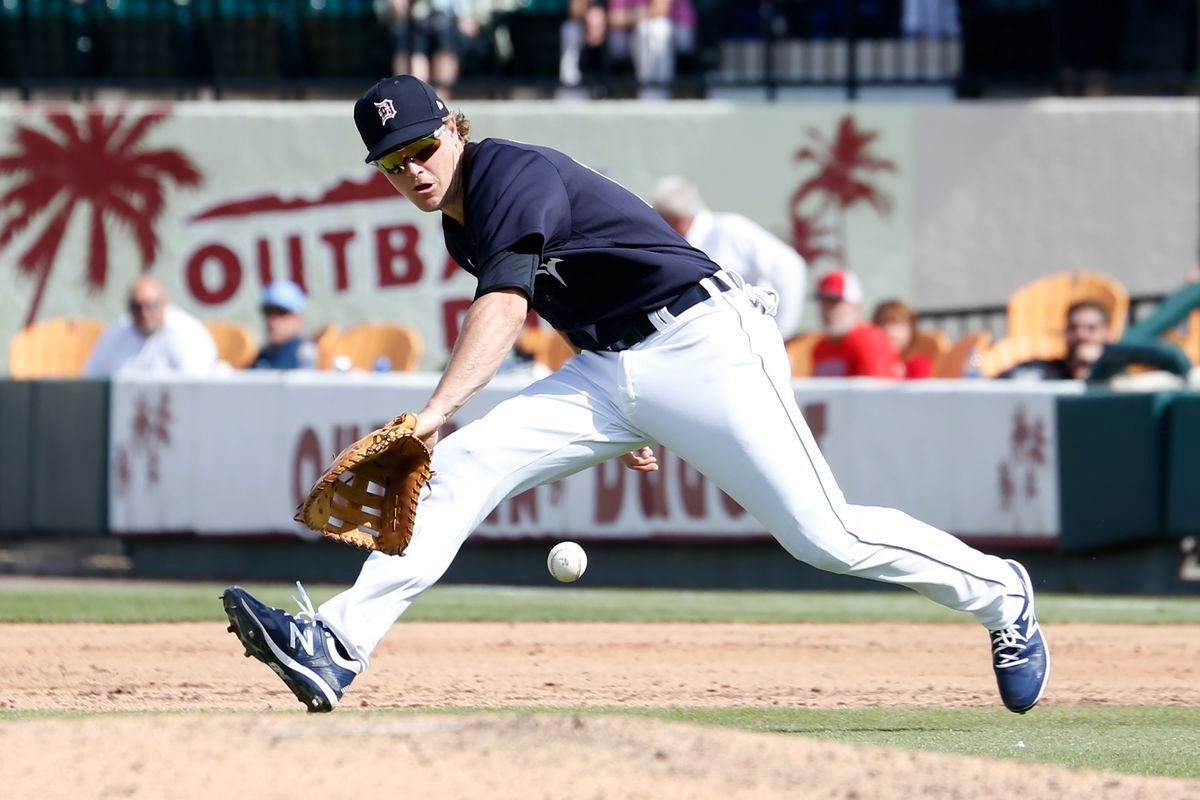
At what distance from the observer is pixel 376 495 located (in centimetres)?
524

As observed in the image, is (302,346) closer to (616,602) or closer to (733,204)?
(616,602)

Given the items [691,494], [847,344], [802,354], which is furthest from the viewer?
[802,354]

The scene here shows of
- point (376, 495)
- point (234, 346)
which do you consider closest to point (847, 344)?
point (234, 346)

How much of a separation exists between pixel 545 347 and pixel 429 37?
408cm

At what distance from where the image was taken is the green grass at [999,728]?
5250 mm

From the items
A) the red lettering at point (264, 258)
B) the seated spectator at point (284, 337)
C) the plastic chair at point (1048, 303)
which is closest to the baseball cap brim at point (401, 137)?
the seated spectator at point (284, 337)

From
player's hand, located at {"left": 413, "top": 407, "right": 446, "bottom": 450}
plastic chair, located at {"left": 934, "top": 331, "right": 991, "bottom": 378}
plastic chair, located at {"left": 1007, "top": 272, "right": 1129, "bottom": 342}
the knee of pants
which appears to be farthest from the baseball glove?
plastic chair, located at {"left": 1007, "top": 272, "right": 1129, "bottom": 342}

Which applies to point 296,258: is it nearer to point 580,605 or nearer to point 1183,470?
point 580,605

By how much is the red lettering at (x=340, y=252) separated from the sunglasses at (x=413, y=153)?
11.0 meters

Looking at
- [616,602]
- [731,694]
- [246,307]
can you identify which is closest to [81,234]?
[246,307]

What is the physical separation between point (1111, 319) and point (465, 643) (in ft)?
21.6

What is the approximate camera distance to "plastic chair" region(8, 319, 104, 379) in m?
13.3

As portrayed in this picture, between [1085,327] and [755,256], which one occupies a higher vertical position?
[755,256]

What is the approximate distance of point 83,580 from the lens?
11.4 m
